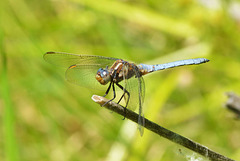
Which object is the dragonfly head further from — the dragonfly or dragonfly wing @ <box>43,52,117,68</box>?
dragonfly wing @ <box>43,52,117,68</box>

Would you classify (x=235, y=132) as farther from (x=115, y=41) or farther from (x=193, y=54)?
(x=115, y=41)

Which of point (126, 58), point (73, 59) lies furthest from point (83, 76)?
point (126, 58)

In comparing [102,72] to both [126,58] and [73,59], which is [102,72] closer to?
[73,59]

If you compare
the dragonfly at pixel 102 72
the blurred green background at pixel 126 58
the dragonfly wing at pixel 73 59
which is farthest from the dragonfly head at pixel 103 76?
the blurred green background at pixel 126 58

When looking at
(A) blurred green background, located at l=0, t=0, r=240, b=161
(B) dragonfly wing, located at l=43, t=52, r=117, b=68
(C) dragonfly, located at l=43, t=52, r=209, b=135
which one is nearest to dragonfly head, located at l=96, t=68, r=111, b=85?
(C) dragonfly, located at l=43, t=52, r=209, b=135

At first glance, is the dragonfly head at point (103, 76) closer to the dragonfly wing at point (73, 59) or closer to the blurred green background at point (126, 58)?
the dragonfly wing at point (73, 59)

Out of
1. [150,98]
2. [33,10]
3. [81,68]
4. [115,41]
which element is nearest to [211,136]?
[150,98]
